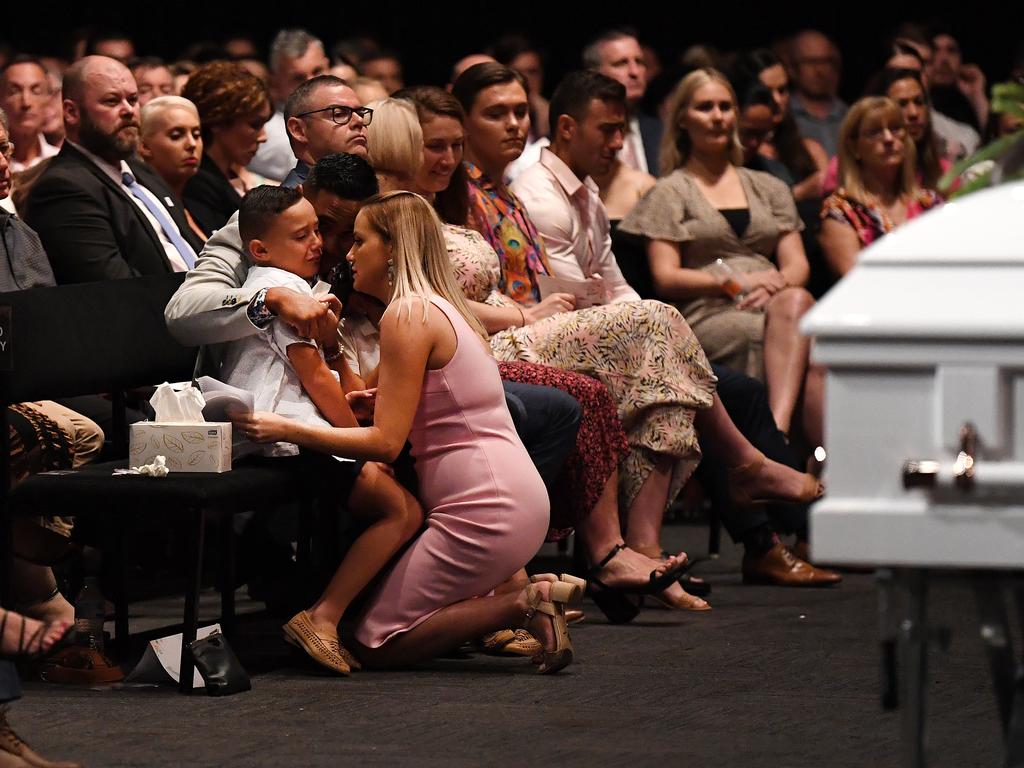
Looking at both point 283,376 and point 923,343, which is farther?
point 283,376

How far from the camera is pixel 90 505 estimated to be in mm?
3926

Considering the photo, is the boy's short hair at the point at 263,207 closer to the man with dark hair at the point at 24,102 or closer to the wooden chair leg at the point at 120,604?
the wooden chair leg at the point at 120,604

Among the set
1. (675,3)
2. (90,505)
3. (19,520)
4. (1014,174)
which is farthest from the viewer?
(675,3)

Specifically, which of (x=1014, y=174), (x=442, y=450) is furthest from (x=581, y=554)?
(x=1014, y=174)

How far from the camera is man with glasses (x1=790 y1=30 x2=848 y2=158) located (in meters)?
8.72

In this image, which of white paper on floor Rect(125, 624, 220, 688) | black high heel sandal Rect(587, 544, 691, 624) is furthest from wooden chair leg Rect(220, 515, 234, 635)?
black high heel sandal Rect(587, 544, 691, 624)

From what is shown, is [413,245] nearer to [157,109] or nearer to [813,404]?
[157,109]

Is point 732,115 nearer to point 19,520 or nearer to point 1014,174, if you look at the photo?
point 19,520

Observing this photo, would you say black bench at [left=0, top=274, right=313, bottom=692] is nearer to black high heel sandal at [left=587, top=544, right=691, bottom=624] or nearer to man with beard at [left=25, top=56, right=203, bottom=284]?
man with beard at [left=25, top=56, right=203, bottom=284]

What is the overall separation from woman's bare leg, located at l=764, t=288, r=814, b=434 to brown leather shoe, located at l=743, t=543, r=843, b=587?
64 cm

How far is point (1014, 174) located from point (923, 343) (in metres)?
0.65

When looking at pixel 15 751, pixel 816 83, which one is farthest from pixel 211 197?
pixel 816 83

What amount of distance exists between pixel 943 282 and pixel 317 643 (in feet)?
7.15

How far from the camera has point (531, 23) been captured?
10.8 m
